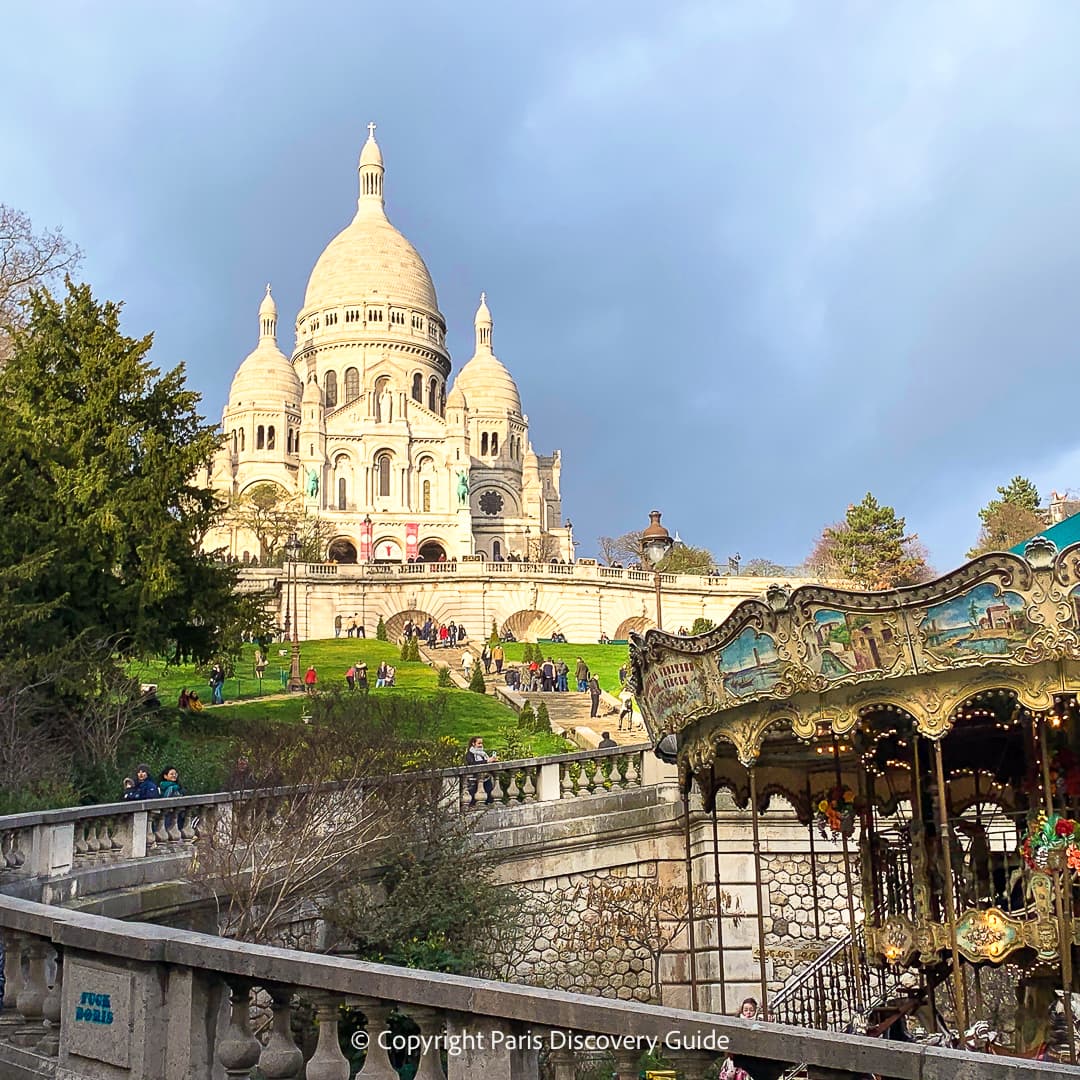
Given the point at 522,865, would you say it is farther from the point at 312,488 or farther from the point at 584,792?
the point at 312,488

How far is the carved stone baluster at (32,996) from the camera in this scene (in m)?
5.16

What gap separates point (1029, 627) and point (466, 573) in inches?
1740

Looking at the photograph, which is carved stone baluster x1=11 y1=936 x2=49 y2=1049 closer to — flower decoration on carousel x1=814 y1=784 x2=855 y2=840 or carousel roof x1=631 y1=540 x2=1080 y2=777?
carousel roof x1=631 y1=540 x2=1080 y2=777

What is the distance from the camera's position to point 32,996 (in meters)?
5.22

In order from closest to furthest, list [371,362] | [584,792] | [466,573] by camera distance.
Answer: [584,792]
[466,573]
[371,362]

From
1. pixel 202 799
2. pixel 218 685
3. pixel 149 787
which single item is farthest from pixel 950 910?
pixel 218 685

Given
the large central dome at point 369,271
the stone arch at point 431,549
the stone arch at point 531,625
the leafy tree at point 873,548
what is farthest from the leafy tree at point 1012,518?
the large central dome at point 369,271

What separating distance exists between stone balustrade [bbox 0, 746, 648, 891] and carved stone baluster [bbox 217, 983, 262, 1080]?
477cm

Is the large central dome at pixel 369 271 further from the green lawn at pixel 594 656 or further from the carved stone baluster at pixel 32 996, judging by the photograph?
the carved stone baluster at pixel 32 996

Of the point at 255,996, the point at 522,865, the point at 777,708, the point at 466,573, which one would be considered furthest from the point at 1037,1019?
the point at 466,573

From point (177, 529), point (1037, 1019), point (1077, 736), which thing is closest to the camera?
point (1037, 1019)

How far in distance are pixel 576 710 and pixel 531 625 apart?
2279cm

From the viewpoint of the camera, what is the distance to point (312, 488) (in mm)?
77875

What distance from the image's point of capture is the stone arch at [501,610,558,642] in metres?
52.0
